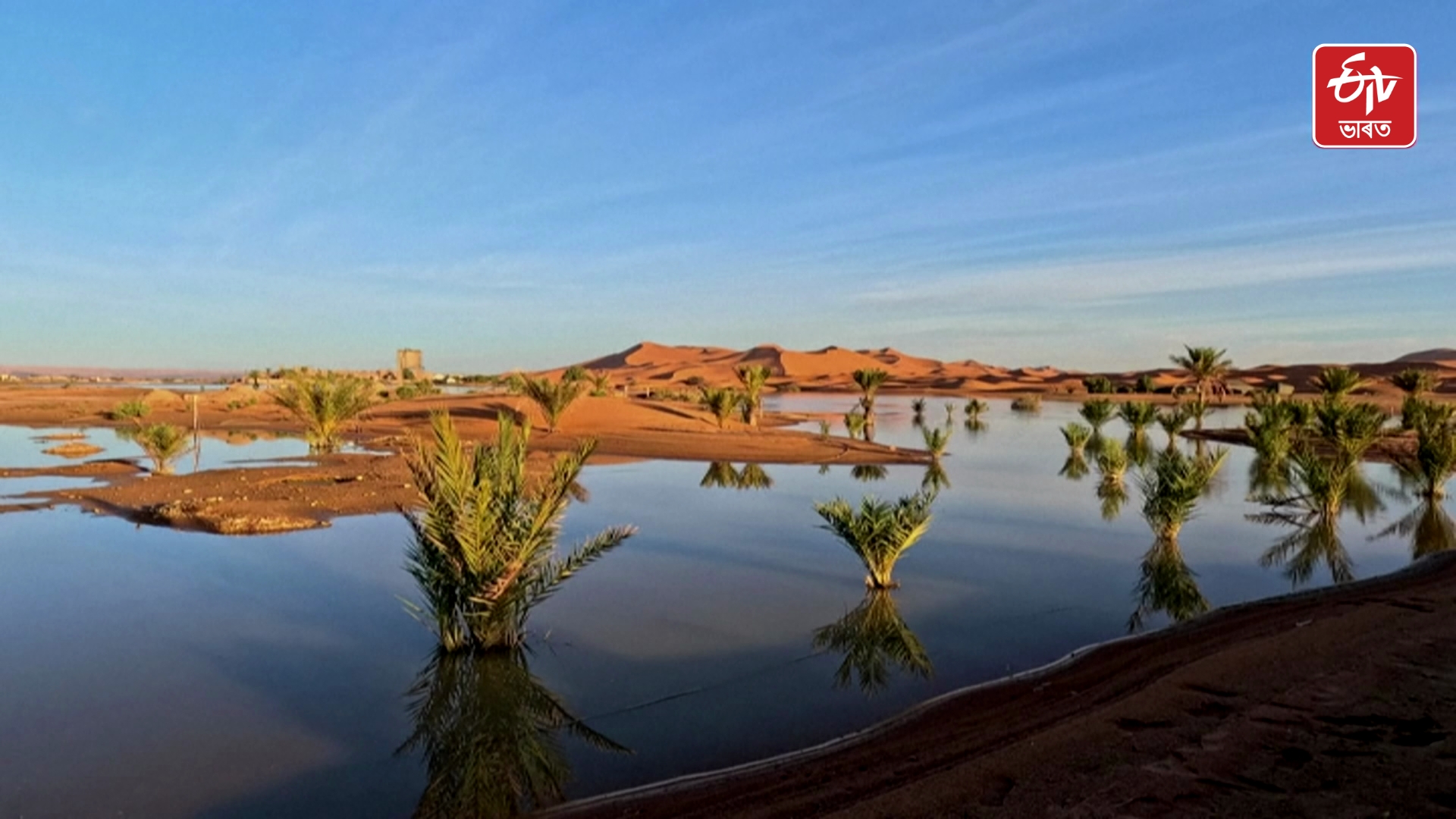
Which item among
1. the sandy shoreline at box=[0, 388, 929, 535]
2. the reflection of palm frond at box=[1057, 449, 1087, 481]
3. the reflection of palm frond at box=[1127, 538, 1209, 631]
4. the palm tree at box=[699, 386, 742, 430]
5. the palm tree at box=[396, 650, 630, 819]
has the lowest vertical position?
the reflection of palm frond at box=[1127, 538, 1209, 631]

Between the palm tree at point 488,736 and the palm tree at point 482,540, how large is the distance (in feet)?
0.90

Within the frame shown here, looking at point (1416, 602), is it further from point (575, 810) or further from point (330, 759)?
point (330, 759)

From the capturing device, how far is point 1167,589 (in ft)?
30.9

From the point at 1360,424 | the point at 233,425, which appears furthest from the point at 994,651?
the point at 233,425

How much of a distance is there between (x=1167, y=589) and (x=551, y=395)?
21.7 metres

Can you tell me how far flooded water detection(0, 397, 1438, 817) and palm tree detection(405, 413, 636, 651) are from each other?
0.34 m

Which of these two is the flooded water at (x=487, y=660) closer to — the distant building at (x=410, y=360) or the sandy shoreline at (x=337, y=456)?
the sandy shoreline at (x=337, y=456)

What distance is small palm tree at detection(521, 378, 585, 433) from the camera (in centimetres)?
2859

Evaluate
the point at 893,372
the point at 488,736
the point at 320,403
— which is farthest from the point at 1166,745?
the point at 893,372

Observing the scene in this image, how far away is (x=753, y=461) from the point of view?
23.3 m

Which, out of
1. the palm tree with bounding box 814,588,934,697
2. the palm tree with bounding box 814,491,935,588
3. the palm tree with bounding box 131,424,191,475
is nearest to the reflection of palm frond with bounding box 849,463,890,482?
the palm tree with bounding box 814,491,935,588

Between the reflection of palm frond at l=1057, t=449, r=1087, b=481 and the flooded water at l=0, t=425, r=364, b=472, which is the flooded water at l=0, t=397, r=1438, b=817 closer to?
the reflection of palm frond at l=1057, t=449, r=1087, b=481

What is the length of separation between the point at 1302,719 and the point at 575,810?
3.72 meters

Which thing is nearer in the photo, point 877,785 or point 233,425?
point 877,785
